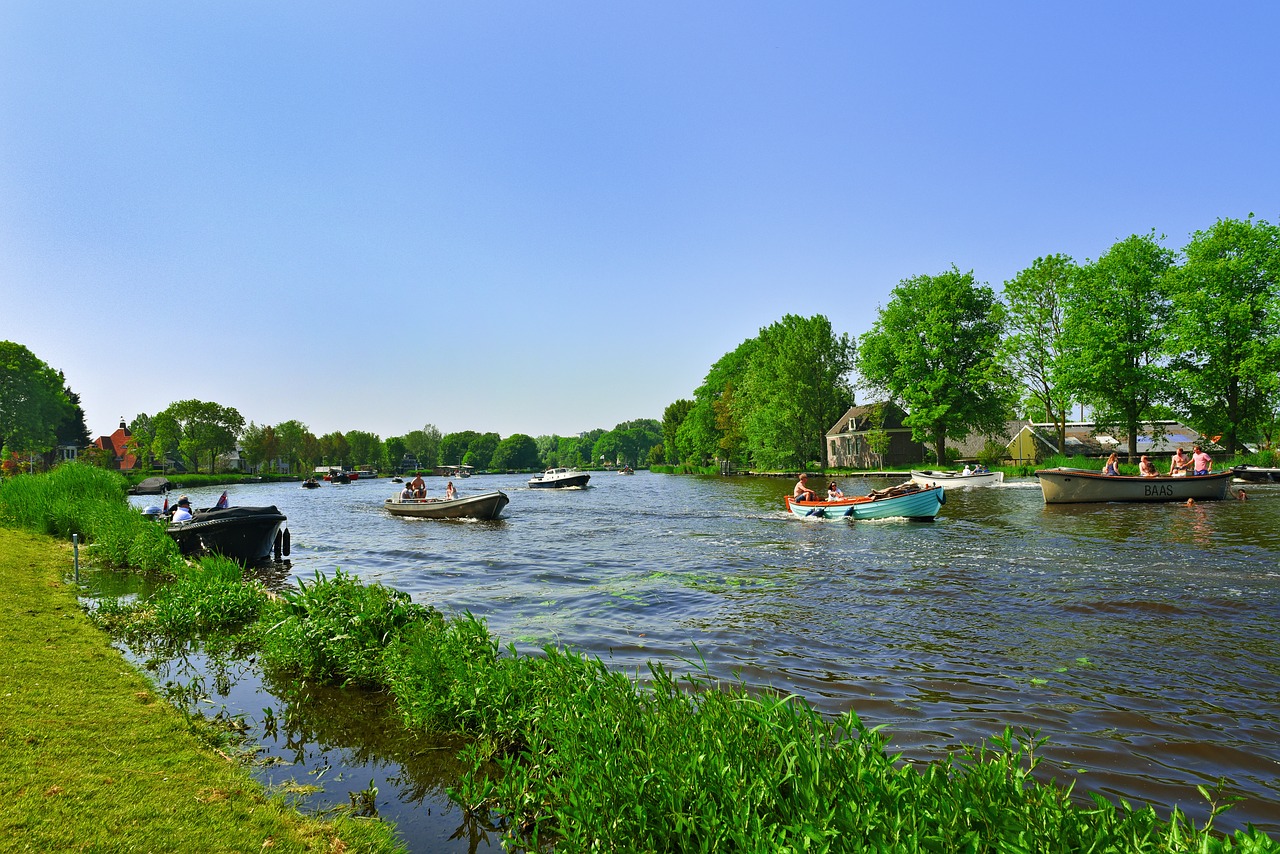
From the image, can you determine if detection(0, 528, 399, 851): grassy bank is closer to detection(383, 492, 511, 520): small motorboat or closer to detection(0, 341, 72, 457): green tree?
detection(383, 492, 511, 520): small motorboat

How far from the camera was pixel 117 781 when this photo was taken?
5090 millimetres

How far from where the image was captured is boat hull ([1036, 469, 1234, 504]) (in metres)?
30.6

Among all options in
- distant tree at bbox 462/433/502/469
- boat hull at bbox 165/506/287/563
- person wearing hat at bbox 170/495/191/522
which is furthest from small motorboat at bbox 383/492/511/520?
distant tree at bbox 462/433/502/469

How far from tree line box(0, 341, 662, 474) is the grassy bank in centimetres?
6872

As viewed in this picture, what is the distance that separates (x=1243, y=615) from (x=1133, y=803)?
8113 mm

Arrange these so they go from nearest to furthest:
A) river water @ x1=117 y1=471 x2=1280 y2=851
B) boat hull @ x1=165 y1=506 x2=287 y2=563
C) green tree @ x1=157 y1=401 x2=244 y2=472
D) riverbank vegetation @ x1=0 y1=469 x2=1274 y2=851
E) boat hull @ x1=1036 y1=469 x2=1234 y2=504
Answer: riverbank vegetation @ x1=0 y1=469 x2=1274 y2=851 → river water @ x1=117 y1=471 x2=1280 y2=851 → boat hull @ x1=165 y1=506 x2=287 y2=563 → boat hull @ x1=1036 y1=469 x2=1234 y2=504 → green tree @ x1=157 y1=401 x2=244 y2=472

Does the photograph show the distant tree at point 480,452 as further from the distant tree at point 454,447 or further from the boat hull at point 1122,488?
the boat hull at point 1122,488

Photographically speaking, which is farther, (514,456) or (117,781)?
(514,456)

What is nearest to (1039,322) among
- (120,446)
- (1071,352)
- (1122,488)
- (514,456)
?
(1071,352)

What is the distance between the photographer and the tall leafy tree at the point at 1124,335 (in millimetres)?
47781

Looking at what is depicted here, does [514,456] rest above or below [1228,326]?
below

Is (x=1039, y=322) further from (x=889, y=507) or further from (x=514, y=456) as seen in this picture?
(x=514, y=456)

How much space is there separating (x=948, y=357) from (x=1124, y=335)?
12.3 meters

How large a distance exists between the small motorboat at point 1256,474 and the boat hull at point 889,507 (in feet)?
82.0
